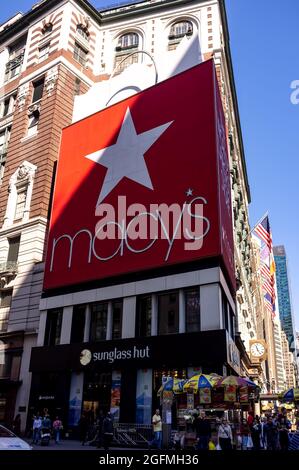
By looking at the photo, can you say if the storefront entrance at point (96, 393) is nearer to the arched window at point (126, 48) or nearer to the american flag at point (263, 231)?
the american flag at point (263, 231)

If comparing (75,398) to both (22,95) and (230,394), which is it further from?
(22,95)

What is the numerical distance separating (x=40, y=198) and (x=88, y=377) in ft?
59.9

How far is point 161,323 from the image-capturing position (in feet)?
96.1

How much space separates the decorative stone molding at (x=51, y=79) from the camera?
46312 mm

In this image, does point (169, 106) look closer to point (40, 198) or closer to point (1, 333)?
point (40, 198)

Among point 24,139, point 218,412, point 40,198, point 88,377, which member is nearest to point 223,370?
point 218,412

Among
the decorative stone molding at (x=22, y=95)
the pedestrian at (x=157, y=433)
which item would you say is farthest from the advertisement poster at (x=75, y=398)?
the decorative stone molding at (x=22, y=95)

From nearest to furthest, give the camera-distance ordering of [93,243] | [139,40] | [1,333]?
[93,243], [1,333], [139,40]

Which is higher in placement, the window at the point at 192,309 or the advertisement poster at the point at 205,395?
the window at the point at 192,309

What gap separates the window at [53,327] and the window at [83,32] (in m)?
34.9

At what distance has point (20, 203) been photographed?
4303 cm

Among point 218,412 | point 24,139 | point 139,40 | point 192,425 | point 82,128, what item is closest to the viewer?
point 192,425

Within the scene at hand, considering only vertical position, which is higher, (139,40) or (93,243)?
(139,40)
